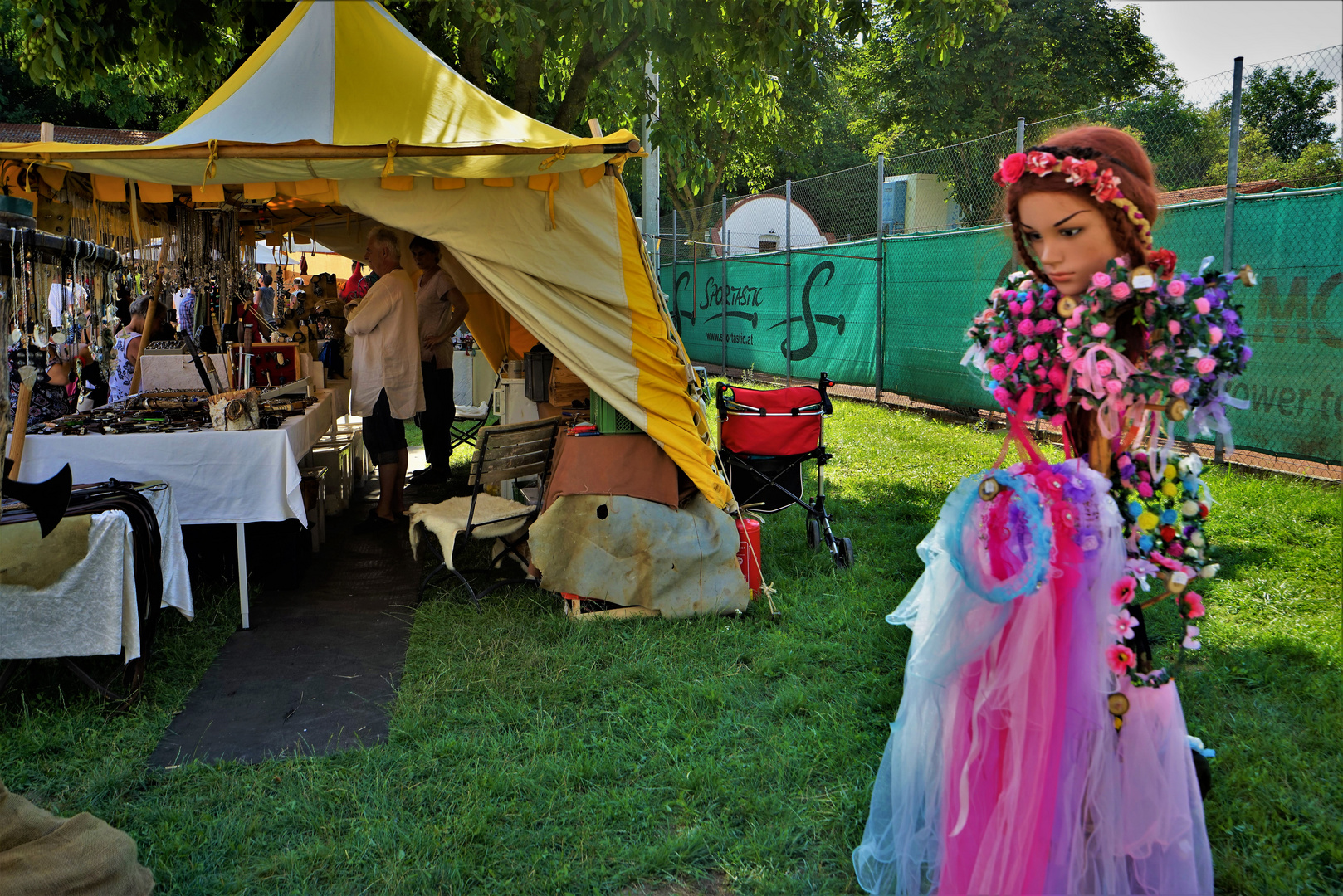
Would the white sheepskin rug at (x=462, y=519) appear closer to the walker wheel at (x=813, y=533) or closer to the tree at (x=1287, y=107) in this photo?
the walker wheel at (x=813, y=533)

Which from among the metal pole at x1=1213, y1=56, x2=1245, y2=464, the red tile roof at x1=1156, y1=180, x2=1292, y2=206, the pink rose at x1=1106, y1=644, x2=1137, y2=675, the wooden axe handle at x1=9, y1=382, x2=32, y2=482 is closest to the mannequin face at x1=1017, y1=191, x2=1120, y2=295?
the pink rose at x1=1106, y1=644, x2=1137, y2=675

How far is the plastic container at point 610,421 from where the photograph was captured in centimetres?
492

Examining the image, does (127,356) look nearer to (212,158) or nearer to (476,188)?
(212,158)

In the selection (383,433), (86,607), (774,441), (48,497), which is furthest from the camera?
(383,433)

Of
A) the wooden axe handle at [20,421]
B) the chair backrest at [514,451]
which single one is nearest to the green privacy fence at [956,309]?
the chair backrest at [514,451]

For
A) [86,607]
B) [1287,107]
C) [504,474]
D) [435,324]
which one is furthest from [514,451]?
[1287,107]

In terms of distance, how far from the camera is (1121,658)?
215 centimetres

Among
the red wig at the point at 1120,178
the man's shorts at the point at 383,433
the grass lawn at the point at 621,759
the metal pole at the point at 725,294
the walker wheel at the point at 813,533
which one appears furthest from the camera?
the metal pole at the point at 725,294

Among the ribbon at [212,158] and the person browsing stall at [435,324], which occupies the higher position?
the ribbon at [212,158]

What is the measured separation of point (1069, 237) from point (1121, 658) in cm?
101

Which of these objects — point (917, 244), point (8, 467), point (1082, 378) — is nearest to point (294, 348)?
point (8, 467)

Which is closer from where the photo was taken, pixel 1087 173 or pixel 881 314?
pixel 1087 173

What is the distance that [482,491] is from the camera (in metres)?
7.22

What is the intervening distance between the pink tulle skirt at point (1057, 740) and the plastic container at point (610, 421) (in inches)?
110
